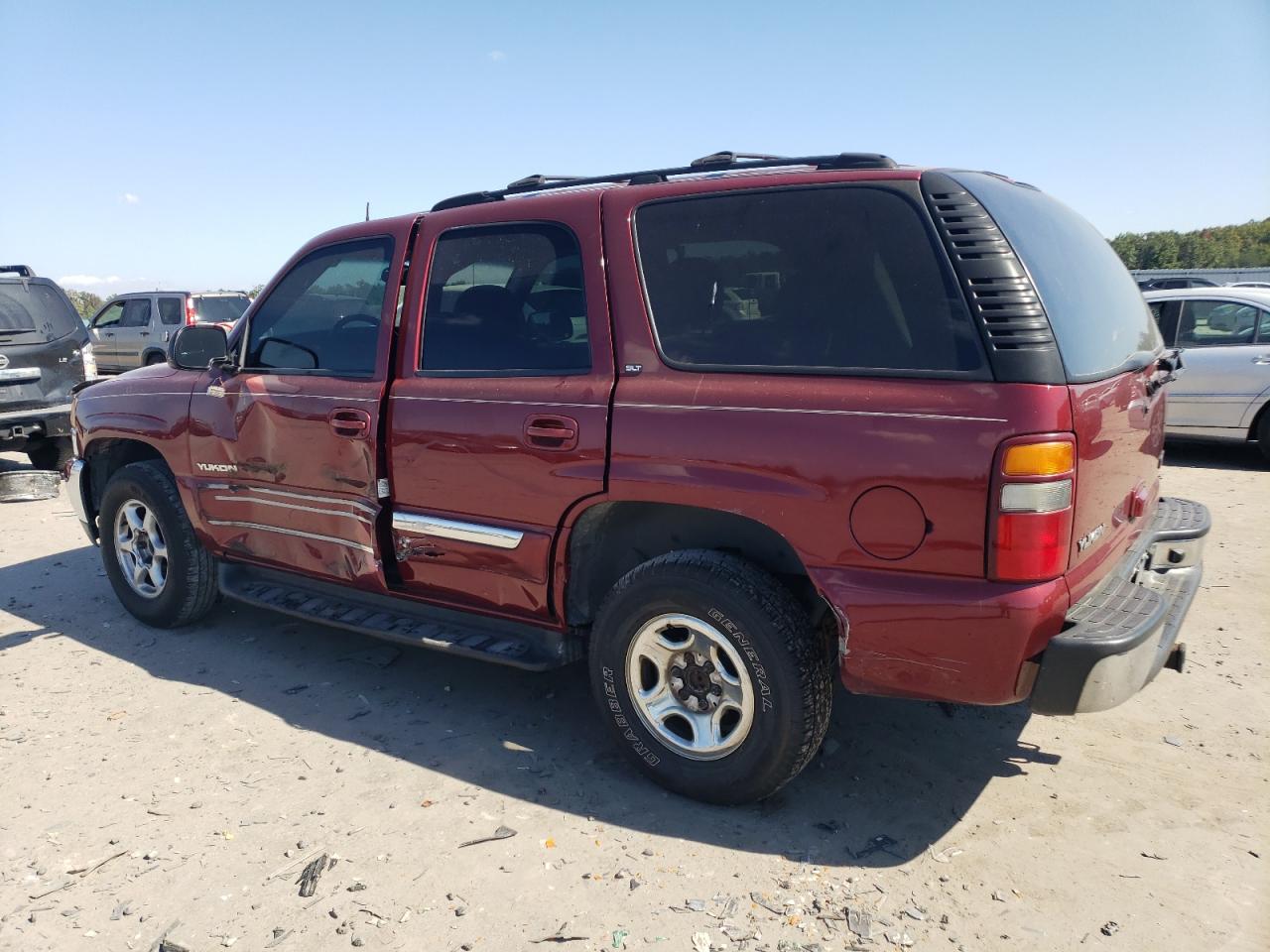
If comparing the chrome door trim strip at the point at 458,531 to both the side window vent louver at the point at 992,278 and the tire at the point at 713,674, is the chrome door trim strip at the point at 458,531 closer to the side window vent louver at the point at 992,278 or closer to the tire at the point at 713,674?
the tire at the point at 713,674

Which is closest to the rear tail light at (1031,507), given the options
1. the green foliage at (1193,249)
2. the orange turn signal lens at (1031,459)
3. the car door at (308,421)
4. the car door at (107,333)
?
the orange turn signal lens at (1031,459)

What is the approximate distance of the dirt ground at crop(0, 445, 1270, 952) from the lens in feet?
8.39

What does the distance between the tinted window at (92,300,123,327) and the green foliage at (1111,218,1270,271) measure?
102 ft

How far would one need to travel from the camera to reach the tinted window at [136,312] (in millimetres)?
17625

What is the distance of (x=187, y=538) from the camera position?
469 centimetres

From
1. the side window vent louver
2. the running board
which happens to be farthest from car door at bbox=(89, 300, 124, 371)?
the side window vent louver

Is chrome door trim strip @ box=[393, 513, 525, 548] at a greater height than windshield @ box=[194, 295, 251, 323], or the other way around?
windshield @ box=[194, 295, 251, 323]

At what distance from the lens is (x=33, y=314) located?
28.5ft

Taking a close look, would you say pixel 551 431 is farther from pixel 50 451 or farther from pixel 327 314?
pixel 50 451

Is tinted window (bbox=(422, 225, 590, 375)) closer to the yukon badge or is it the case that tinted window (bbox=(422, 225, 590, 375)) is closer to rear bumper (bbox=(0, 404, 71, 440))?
the yukon badge

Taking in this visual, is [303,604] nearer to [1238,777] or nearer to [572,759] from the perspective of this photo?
[572,759]

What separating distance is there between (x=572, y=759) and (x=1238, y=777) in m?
2.39

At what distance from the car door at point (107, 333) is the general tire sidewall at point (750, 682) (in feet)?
59.9

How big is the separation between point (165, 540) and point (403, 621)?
1728mm
